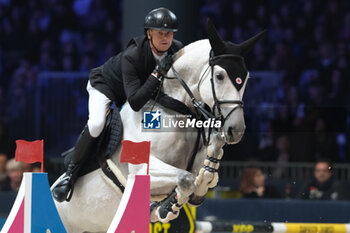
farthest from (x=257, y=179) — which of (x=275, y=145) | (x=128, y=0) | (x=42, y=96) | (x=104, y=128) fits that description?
(x=42, y=96)

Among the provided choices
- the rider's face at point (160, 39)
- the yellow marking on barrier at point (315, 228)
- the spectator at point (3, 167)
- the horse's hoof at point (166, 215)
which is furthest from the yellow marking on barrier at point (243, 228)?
the spectator at point (3, 167)

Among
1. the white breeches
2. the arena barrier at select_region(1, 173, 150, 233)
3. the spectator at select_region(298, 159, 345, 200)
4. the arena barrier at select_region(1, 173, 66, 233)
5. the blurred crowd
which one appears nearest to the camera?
the arena barrier at select_region(1, 173, 150, 233)

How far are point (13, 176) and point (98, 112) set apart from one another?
3.27 meters

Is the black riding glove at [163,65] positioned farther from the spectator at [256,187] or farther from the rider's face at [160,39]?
the spectator at [256,187]

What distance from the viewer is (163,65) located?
4.46 meters

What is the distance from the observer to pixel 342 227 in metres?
5.43

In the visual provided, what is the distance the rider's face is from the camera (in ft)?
14.6

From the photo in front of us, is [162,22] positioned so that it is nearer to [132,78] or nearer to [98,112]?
[132,78]

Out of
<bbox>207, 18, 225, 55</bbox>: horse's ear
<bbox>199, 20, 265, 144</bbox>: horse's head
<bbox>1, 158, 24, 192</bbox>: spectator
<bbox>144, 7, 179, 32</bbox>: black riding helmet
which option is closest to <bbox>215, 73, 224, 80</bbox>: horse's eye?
<bbox>199, 20, 265, 144</bbox>: horse's head

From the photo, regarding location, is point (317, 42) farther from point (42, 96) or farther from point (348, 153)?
point (42, 96)

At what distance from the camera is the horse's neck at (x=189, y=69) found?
14.6 feet

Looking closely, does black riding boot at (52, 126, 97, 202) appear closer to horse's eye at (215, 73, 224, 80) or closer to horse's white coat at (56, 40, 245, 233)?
horse's white coat at (56, 40, 245, 233)

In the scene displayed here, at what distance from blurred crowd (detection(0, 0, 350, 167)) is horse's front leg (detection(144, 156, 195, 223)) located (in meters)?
3.54

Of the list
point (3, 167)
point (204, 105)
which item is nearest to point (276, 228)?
point (204, 105)
